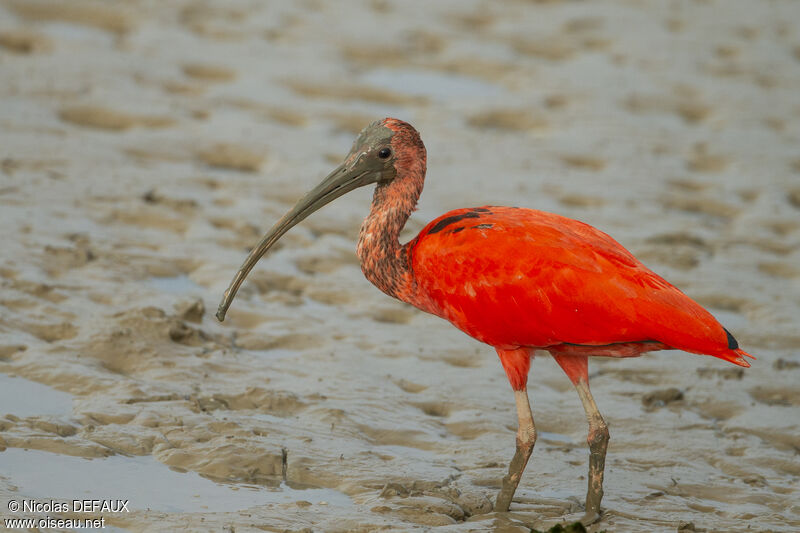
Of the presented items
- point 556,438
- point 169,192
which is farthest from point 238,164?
point 556,438

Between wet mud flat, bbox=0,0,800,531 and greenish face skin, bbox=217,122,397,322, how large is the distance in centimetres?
87

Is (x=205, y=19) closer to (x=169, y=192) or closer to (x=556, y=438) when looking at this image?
(x=169, y=192)

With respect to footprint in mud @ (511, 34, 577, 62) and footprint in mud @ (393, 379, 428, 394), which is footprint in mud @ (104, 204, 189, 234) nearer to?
footprint in mud @ (393, 379, 428, 394)

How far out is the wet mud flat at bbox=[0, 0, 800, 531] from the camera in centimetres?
548

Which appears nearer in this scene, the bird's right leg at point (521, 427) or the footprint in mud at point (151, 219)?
the bird's right leg at point (521, 427)

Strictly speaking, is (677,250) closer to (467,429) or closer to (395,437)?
(467,429)

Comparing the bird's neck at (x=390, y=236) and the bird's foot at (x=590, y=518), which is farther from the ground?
the bird's neck at (x=390, y=236)

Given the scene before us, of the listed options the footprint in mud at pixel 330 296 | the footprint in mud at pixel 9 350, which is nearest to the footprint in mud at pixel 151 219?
the footprint in mud at pixel 330 296

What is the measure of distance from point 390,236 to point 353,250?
2.70m

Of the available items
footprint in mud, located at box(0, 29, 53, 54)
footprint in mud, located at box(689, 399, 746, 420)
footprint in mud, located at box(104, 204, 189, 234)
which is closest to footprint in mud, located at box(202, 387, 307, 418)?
footprint in mud, located at box(689, 399, 746, 420)

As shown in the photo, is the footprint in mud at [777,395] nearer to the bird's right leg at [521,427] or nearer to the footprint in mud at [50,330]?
the bird's right leg at [521,427]

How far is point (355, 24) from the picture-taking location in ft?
41.4

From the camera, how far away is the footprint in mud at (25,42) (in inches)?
431

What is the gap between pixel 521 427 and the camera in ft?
17.9
